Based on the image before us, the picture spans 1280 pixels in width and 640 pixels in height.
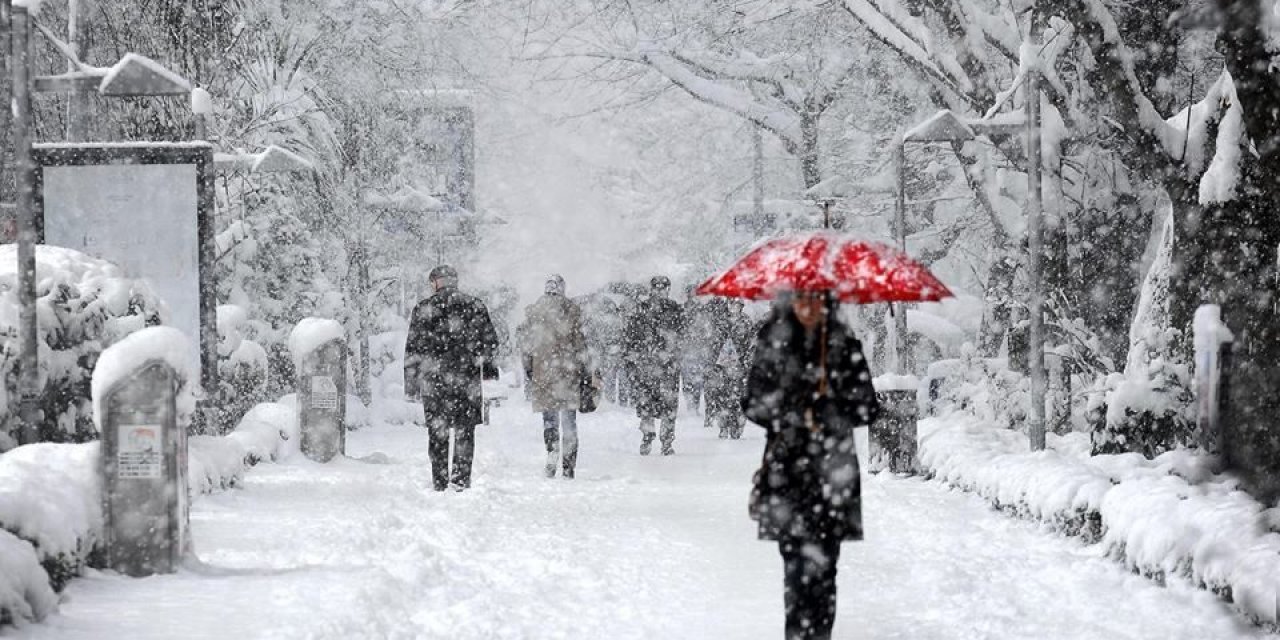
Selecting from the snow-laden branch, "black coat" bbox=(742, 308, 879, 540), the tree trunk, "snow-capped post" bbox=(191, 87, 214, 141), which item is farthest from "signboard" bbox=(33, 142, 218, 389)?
the tree trunk

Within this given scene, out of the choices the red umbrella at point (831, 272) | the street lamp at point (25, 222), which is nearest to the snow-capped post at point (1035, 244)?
the red umbrella at point (831, 272)

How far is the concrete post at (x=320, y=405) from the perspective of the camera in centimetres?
1579

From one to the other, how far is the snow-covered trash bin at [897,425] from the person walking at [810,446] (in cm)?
824

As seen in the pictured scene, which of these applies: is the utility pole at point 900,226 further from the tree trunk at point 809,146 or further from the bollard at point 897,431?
the tree trunk at point 809,146

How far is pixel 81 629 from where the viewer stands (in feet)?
22.5

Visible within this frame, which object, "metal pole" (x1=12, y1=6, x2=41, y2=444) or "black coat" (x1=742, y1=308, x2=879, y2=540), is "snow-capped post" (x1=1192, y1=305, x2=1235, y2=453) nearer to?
"black coat" (x1=742, y1=308, x2=879, y2=540)

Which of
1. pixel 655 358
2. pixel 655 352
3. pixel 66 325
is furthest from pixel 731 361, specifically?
pixel 66 325

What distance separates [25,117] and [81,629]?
4.49 m

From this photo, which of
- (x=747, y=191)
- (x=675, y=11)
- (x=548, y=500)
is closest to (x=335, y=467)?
(x=548, y=500)

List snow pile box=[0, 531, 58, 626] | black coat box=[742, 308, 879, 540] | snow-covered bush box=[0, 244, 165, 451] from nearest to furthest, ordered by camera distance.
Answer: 1. black coat box=[742, 308, 879, 540]
2. snow pile box=[0, 531, 58, 626]
3. snow-covered bush box=[0, 244, 165, 451]

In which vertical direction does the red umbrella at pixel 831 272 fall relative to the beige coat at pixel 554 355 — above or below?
above

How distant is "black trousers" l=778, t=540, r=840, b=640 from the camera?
626 cm

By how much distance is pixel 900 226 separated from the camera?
15.8 m

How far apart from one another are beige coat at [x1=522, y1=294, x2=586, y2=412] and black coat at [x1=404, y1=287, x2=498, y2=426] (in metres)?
1.47
